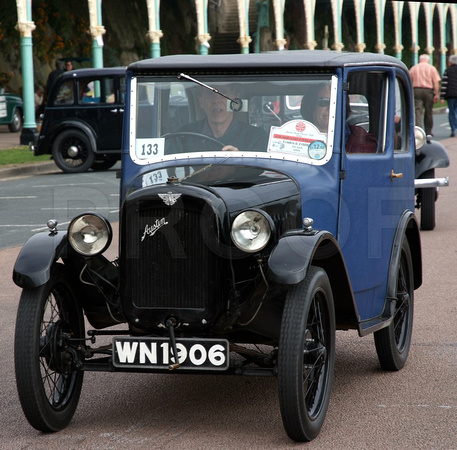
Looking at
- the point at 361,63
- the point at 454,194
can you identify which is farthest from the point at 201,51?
the point at 361,63

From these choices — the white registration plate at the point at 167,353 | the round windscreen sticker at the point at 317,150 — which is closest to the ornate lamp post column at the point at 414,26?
the round windscreen sticker at the point at 317,150

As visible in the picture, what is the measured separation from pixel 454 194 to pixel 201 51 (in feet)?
60.7

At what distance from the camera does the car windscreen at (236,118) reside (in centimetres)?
485

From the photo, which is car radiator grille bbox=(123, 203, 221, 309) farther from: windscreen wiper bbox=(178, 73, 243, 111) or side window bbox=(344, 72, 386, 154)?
side window bbox=(344, 72, 386, 154)

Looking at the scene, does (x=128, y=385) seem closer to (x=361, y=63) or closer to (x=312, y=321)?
(x=312, y=321)

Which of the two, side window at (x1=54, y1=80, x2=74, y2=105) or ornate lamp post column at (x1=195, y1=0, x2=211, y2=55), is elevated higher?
ornate lamp post column at (x1=195, y1=0, x2=211, y2=55)

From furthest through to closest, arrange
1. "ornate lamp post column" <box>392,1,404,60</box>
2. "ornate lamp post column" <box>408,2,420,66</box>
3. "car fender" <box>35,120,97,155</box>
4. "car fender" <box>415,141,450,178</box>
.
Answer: "ornate lamp post column" <box>408,2,420,66</box>, "ornate lamp post column" <box>392,1,404,60</box>, "car fender" <box>35,120,97,155</box>, "car fender" <box>415,141,450,178</box>

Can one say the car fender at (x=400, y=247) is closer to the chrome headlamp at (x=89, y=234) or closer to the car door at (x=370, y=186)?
the car door at (x=370, y=186)

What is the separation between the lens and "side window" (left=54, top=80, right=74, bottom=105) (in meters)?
18.7

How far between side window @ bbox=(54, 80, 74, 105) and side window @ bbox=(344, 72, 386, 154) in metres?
14.1

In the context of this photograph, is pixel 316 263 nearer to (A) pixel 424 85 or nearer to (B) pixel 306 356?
(B) pixel 306 356

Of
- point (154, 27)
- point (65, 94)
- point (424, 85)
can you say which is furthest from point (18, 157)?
point (154, 27)

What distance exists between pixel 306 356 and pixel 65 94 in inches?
603

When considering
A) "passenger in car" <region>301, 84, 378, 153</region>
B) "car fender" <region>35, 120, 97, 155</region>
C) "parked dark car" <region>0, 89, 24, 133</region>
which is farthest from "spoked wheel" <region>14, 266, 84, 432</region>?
"parked dark car" <region>0, 89, 24, 133</region>
